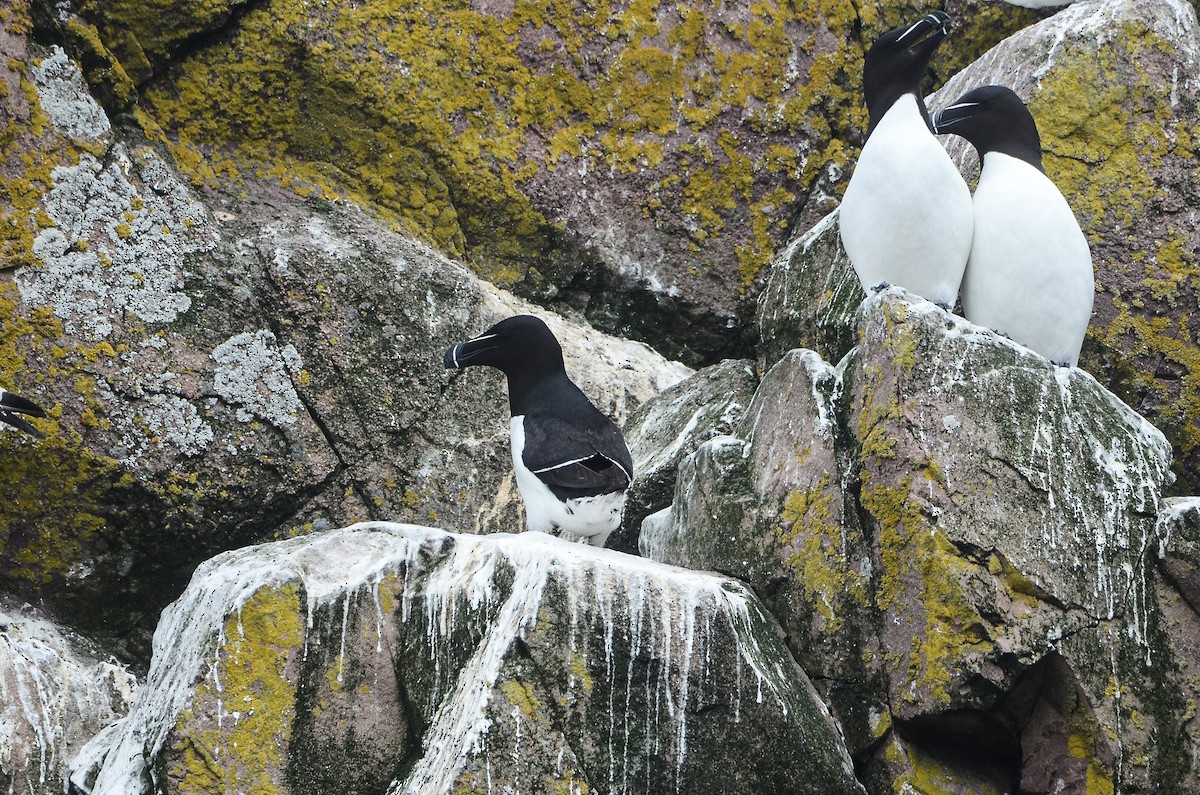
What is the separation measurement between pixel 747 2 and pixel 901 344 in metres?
3.34

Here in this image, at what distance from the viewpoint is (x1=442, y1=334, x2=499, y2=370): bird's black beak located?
513 cm

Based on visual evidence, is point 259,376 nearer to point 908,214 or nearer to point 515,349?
point 515,349

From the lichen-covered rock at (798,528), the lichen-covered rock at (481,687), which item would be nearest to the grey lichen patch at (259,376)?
the lichen-covered rock at (481,687)

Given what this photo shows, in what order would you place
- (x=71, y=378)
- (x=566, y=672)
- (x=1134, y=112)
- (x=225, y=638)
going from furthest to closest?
1. (x=1134, y=112)
2. (x=71, y=378)
3. (x=225, y=638)
4. (x=566, y=672)

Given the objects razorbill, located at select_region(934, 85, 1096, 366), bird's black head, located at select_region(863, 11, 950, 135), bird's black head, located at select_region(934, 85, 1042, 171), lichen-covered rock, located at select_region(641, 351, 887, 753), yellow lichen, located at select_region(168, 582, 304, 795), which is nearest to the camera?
yellow lichen, located at select_region(168, 582, 304, 795)

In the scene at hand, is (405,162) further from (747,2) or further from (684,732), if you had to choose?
(684,732)

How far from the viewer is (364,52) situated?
6.22m

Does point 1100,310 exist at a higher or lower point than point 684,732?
higher

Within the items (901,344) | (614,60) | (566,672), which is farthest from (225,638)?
(614,60)

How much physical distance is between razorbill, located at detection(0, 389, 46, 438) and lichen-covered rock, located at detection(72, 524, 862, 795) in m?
1.24

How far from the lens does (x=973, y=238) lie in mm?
4691

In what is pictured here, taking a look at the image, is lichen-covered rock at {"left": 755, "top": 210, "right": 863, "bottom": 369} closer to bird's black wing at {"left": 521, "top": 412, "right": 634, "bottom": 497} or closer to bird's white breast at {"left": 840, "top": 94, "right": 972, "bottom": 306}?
bird's white breast at {"left": 840, "top": 94, "right": 972, "bottom": 306}

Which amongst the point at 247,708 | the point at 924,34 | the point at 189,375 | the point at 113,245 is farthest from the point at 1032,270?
the point at 113,245

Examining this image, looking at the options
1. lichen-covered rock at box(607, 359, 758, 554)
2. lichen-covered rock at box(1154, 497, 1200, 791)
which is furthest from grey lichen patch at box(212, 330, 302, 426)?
lichen-covered rock at box(1154, 497, 1200, 791)
